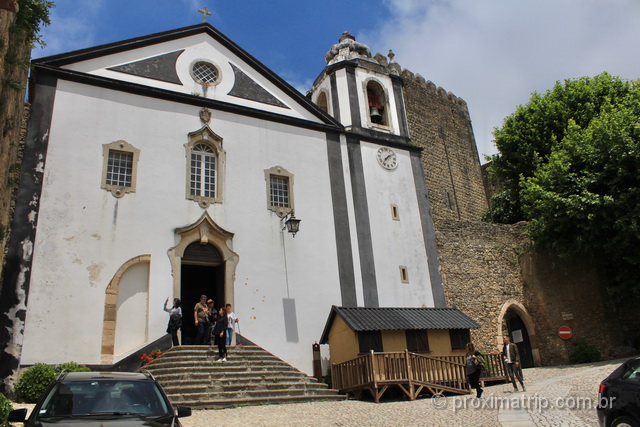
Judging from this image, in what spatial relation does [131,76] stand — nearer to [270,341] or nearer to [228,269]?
[228,269]

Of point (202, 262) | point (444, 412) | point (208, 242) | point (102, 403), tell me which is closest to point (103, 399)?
point (102, 403)

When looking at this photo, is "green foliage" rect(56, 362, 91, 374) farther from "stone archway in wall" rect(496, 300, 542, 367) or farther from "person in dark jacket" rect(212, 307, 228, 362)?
"stone archway in wall" rect(496, 300, 542, 367)

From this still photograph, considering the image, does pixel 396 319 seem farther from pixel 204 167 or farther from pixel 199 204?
pixel 204 167

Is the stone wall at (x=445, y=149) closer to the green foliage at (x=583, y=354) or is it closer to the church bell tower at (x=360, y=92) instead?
the church bell tower at (x=360, y=92)

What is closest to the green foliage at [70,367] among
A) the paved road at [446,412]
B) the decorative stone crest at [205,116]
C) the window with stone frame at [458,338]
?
the paved road at [446,412]

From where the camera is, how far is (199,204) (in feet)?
48.8

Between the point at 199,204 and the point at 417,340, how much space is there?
7084 millimetres

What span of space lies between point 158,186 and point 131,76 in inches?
140

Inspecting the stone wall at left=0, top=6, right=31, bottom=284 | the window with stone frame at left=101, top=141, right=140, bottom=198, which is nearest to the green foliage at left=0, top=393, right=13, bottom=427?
the stone wall at left=0, top=6, right=31, bottom=284

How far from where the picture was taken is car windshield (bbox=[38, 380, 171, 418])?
5316mm

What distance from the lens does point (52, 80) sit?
558 inches

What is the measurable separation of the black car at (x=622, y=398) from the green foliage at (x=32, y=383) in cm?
1011

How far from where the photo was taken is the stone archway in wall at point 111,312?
12.3 m

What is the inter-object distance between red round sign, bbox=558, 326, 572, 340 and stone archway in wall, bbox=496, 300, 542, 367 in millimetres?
1007
